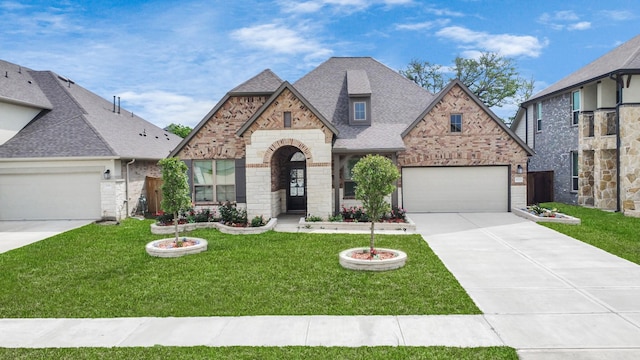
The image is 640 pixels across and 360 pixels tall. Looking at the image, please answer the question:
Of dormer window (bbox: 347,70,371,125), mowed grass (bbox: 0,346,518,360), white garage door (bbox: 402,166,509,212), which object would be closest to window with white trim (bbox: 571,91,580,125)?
white garage door (bbox: 402,166,509,212)

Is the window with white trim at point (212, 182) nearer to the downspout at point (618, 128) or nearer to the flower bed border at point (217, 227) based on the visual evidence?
the flower bed border at point (217, 227)

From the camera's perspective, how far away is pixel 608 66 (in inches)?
759

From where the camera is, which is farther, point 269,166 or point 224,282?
point 269,166

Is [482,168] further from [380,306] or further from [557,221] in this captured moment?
[380,306]

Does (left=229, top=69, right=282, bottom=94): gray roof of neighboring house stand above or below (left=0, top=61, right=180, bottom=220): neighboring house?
above

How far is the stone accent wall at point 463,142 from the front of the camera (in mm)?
18375

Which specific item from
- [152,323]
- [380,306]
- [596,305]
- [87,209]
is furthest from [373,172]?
[87,209]

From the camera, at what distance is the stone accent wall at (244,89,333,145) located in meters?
15.9

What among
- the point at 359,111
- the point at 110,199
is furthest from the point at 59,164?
the point at 359,111

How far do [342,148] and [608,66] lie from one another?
43.8 feet

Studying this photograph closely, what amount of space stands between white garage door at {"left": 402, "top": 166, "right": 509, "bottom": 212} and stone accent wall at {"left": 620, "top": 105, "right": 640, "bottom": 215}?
492 cm

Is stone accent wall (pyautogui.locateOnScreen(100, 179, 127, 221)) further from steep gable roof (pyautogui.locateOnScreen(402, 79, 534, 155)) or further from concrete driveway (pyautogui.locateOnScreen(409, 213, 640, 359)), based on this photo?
steep gable roof (pyautogui.locateOnScreen(402, 79, 534, 155))

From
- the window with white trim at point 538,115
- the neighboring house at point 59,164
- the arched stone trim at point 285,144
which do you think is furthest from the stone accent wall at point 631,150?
the neighboring house at point 59,164

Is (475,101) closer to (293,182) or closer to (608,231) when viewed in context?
(608,231)
